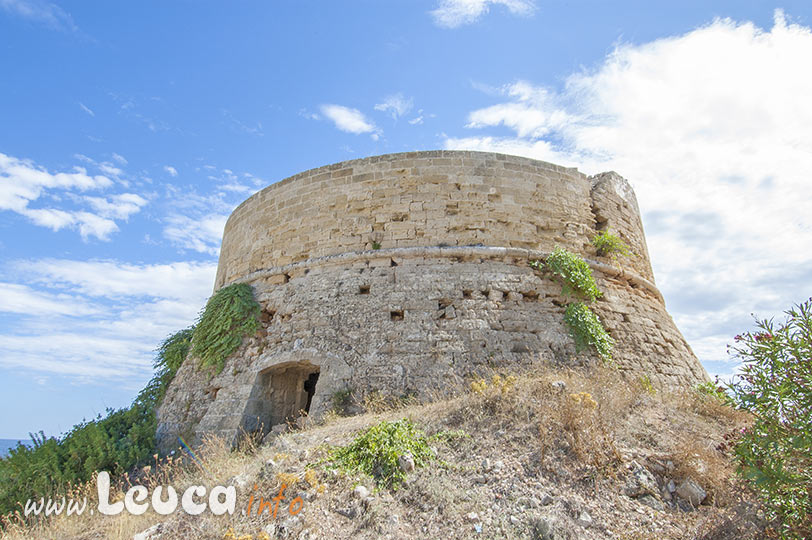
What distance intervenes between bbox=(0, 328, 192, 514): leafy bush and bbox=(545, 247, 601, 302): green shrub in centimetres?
645

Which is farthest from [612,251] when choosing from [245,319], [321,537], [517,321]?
[321,537]

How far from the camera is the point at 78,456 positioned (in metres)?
6.43

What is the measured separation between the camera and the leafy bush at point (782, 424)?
10.4 feet

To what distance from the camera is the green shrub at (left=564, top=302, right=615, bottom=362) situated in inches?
274

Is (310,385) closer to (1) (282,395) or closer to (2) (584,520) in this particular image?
(1) (282,395)

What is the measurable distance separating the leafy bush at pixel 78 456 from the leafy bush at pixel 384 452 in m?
3.83

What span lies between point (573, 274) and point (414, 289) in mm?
2416

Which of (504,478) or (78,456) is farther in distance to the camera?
(78,456)

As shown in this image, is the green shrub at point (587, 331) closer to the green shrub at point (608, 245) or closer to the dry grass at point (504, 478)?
the green shrub at point (608, 245)

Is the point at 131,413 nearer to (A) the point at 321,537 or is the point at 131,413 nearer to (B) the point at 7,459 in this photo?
(B) the point at 7,459

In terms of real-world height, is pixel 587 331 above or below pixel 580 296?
below

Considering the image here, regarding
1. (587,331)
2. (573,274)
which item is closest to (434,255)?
(573,274)

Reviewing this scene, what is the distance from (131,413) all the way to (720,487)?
8.01m

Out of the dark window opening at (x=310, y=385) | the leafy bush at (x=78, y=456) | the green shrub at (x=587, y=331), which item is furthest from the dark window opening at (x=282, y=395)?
the green shrub at (x=587, y=331)
